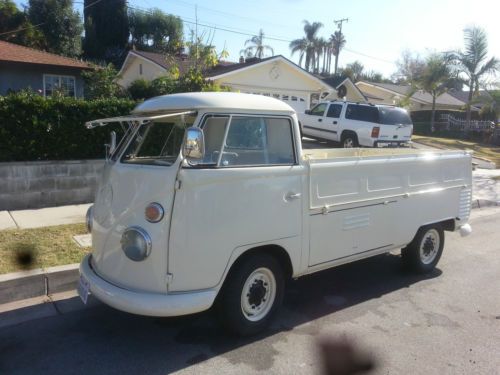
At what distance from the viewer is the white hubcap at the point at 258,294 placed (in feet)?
13.2

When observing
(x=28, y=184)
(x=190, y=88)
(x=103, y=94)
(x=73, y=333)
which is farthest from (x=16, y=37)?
(x=73, y=333)

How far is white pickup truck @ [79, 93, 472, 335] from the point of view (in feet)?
11.5

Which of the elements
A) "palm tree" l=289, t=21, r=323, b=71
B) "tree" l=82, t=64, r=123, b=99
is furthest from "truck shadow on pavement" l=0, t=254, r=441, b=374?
"palm tree" l=289, t=21, r=323, b=71

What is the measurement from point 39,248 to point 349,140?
11307 mm

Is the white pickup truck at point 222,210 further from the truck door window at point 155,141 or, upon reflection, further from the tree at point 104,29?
the tree at point 104,29

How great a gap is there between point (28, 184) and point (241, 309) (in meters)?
5.39

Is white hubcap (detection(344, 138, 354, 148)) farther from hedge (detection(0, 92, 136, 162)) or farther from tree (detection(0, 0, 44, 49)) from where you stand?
tree (detection(0, 0, 44, 49))

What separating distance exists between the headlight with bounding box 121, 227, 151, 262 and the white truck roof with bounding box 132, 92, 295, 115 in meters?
1.11

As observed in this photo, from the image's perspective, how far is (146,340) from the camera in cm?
401

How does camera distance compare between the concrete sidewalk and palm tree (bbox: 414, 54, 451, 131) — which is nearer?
the concrete sidewalk

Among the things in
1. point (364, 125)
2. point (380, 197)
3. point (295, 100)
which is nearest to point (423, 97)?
point (295, 100)

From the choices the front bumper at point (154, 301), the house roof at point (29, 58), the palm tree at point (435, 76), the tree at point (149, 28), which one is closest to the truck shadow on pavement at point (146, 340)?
the front bumper at point (154, 301)

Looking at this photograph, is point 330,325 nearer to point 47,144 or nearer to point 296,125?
point 296,125

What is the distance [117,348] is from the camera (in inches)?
152
